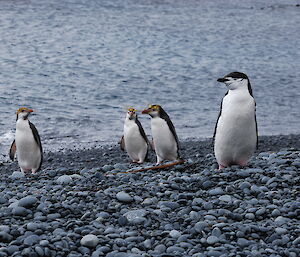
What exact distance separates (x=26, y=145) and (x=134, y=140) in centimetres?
146

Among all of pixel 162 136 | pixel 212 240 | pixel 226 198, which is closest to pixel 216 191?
pixel 226 198

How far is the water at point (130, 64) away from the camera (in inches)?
555

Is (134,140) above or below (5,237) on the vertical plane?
below

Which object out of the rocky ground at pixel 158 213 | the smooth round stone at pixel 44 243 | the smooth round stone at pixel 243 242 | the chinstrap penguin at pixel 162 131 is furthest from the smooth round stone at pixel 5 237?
the chinstrap penguin at pixel 162 131

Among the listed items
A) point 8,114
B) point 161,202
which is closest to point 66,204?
point 161,202

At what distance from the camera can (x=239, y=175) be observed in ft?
17.7

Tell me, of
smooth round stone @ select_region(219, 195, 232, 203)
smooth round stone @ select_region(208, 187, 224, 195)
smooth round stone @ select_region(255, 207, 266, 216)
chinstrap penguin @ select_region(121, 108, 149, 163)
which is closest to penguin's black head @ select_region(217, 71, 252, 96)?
smooth round stone @ select_region(208, 187, 224, 195)

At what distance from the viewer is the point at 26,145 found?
25.0 feet

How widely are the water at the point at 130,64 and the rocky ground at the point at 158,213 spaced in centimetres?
591

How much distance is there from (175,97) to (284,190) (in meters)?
12.8

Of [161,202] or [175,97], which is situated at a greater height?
[161,202]

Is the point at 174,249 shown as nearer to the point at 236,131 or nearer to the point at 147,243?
the point at 147,243

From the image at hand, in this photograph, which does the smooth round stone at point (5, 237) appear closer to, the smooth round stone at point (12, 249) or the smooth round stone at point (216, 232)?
the smooth round stone at point (12, 249)

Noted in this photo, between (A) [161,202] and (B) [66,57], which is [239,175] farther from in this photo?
(B) [66,57]
